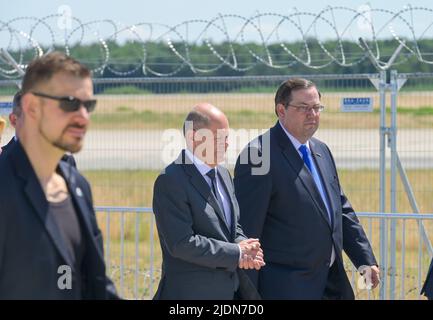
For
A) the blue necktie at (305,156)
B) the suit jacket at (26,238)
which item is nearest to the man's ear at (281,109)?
the blue necktie at (305,156)

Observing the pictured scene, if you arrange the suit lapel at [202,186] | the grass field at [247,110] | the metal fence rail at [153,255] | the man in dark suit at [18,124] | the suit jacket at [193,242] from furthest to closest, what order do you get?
1. the grass field at [247,110]
2. the metal fence rail at [153,255]
3. the suit lapel at [202,186]
4. the suit jacket at [193,242]
5. the man in dark suit at [18,124]

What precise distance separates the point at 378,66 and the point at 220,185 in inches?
168

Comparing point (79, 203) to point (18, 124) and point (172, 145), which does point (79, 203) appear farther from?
point (172, 145)

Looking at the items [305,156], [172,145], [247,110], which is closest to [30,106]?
[305,156]

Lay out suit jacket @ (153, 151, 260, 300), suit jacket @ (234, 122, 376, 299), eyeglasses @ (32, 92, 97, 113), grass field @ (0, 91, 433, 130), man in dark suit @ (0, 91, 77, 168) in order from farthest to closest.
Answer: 1. grass field @ (0, 91, 433, 130)
2. suit jacket @ (234, 122, 376, 299)
3. suit jacket @ (153, 151, 260, 300)
4. man in dark suit @ (0, 91, 77, 168)
5. eyeglasses @ (32, 92, 97, 113)

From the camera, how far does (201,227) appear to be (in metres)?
5.77

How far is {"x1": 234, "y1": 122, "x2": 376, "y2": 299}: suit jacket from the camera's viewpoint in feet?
21.5

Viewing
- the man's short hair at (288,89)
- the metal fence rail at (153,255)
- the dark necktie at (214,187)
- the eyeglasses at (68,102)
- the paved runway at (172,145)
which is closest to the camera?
the eyeglasses at (68,102)

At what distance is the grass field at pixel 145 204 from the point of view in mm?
10586

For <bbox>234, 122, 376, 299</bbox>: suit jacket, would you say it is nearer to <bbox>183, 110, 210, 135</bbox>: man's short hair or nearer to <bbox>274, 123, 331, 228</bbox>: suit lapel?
<bbox>274, 123, 331, 228</bbox>: suit lapel

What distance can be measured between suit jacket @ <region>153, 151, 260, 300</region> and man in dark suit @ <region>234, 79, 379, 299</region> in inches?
27.3

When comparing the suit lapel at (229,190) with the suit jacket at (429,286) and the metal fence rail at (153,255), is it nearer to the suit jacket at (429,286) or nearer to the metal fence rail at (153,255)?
the suit jacket at (429,286)

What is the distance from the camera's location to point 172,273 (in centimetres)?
582

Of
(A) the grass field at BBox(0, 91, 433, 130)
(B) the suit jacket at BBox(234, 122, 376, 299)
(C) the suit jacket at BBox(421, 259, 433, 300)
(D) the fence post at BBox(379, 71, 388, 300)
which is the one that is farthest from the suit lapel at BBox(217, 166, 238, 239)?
(A) the grass field at BBox(0, 91, 433, 130)
